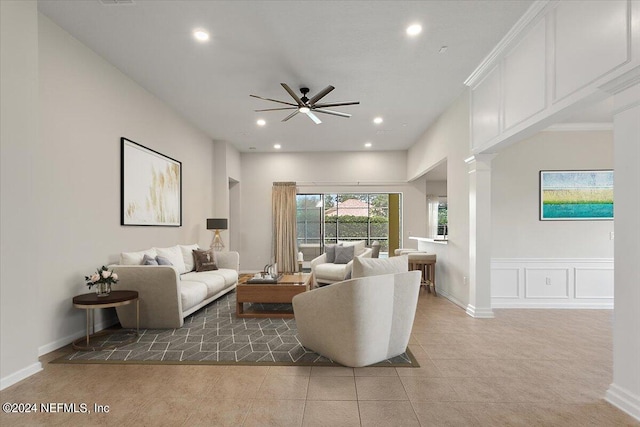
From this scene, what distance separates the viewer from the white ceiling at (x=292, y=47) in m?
3.07

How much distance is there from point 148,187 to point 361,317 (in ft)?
12.5

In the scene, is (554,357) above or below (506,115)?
below

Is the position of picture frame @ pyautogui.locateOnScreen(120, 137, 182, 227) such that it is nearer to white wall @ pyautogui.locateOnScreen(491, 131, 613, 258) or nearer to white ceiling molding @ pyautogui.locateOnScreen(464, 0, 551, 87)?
white ceiling molding @ pyautogui.locateOnScreen(464, 0, 551, 87)

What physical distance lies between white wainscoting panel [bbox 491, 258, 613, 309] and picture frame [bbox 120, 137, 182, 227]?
5109 mm

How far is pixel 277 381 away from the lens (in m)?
2.58

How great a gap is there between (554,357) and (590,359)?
30 centimetres

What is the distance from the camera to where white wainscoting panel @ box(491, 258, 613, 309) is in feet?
16.0

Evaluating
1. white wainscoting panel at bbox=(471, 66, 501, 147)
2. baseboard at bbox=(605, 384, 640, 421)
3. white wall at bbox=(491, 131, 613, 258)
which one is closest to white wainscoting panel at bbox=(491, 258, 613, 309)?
white wall at bbox=(491, 131, 613, 258)

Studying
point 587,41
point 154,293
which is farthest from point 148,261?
point 587,41

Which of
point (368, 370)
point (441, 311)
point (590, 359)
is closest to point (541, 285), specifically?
point (441, 311)

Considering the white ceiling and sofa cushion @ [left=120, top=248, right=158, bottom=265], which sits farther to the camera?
sofa cushion @ [left=120, top=248, right=158, bottom=265]

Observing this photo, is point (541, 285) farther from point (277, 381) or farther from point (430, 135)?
point (277, 381)

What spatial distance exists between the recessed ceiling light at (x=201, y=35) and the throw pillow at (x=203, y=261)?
3414 millimetres

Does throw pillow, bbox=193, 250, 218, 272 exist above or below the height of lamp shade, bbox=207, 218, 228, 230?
below
